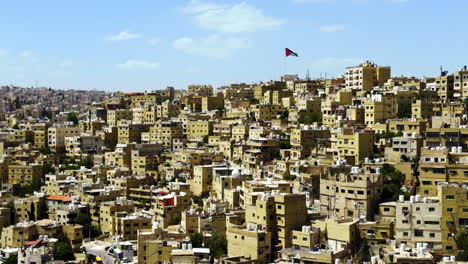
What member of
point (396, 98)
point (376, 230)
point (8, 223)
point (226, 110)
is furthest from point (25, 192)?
point (376, 230)

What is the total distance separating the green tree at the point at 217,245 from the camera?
24016 mm

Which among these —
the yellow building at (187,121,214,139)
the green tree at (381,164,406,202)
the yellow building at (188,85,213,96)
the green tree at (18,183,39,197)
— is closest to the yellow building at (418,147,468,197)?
the green tree at (381,164,406,202)

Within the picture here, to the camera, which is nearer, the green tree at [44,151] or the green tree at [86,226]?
the green tree at [86,226]

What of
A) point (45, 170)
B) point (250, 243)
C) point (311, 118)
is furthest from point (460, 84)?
point (45, 170)

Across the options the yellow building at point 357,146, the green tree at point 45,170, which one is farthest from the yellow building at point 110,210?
the green tree at point 45,170

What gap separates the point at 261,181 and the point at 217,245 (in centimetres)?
512

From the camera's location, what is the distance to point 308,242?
2222cm

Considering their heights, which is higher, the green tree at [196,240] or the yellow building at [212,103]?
the yellow building at [212,103]

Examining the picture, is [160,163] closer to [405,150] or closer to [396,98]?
[396,98]

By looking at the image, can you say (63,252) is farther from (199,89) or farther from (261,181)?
(199,89)

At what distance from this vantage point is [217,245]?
24469mm

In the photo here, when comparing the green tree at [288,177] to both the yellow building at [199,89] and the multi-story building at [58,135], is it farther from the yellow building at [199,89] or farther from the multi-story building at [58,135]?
the yellow building at [199,89]

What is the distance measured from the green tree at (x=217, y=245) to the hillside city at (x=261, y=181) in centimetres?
6

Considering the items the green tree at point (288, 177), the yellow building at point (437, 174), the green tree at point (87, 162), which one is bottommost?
the green tree at point (87, 162)
